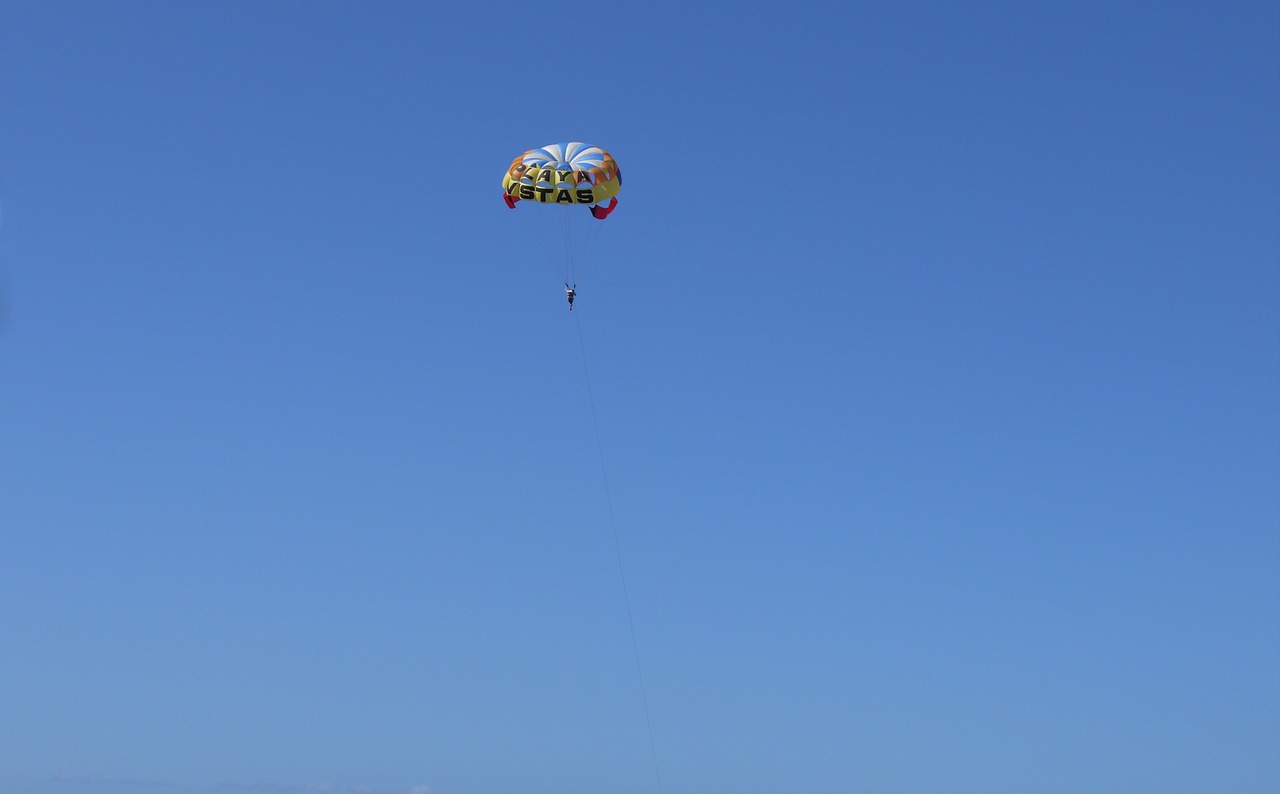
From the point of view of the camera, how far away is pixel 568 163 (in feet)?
237

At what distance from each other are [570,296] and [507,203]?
22.4 feet

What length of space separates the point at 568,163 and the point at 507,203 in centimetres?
444

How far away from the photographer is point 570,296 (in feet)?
249

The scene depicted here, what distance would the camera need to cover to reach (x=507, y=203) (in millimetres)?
73438

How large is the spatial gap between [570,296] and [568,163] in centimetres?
830

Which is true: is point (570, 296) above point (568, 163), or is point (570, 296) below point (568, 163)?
below
